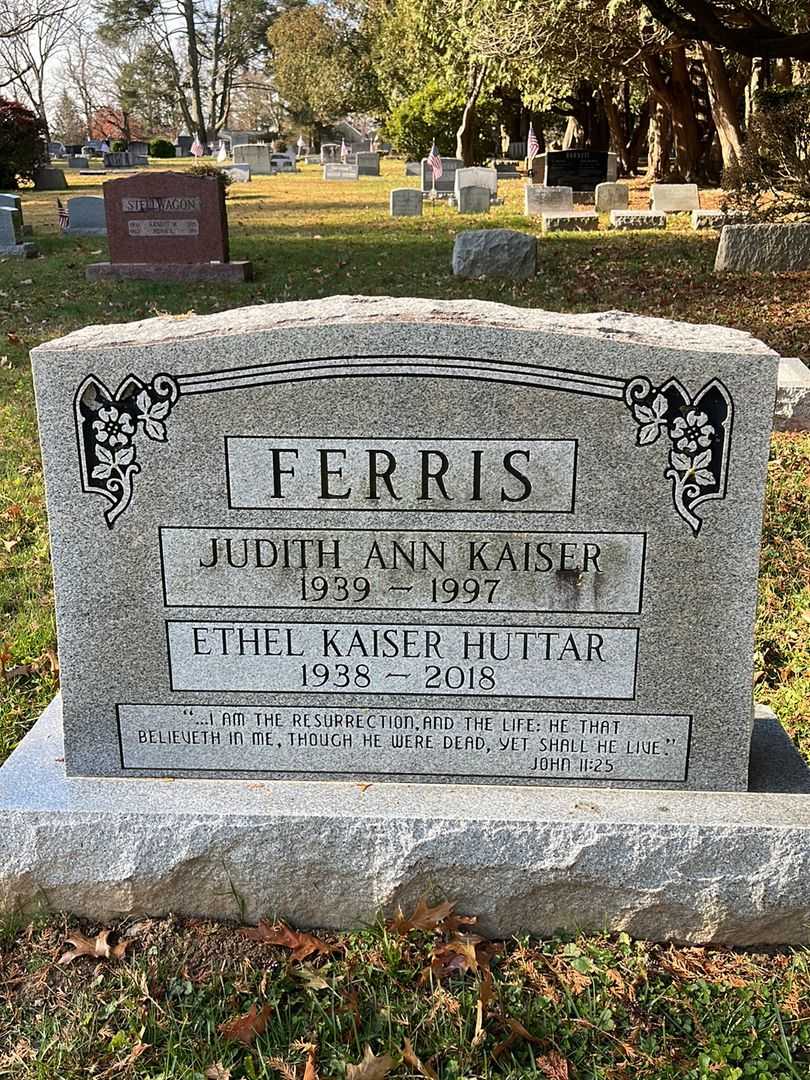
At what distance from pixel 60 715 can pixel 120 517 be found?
96 cm

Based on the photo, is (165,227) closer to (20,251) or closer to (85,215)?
(20,251)

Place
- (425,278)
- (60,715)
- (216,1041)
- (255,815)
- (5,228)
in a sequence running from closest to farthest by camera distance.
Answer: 1. (216,1041)
2. (255,815)
3. (60,715)
4. (425,278)
5. (5,228)

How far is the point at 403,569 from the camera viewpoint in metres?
2.95

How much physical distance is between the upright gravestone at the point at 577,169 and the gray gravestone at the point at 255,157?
23824 millimetres

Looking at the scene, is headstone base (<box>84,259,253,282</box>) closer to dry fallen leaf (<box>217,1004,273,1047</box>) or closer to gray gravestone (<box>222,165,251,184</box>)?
dry fallen leaf (<box>217,1004,273,1047</box>)

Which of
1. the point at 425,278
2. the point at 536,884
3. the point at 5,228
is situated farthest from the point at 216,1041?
the point at 5,228

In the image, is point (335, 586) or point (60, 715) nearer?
point (335, 586)

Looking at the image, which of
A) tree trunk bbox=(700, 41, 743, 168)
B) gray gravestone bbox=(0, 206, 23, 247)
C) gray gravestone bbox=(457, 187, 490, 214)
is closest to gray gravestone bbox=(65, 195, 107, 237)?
gray gravestone bbox=(0, 206, 23, 247)

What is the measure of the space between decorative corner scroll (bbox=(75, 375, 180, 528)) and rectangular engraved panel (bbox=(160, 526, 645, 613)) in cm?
19

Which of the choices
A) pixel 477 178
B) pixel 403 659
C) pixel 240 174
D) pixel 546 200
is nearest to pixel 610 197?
pixel 546 200

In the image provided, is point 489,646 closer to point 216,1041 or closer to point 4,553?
point 216,1041

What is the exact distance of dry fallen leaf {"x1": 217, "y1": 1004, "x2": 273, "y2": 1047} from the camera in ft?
8.54

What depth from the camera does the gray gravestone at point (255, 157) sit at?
153 feet

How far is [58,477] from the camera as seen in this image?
292 cm
